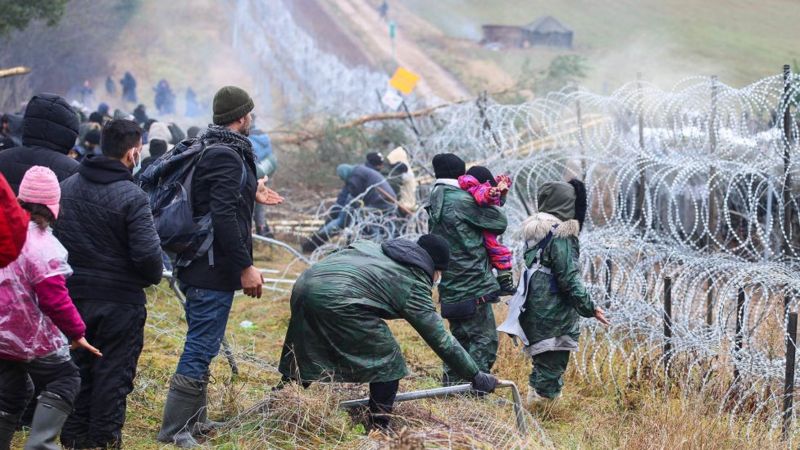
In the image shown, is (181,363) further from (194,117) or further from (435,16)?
(435,16)

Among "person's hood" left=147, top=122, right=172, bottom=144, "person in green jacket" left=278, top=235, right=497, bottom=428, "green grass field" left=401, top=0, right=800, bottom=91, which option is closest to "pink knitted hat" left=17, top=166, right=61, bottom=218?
"person in green jacket" left=278, top=235, right=497, bottom=428

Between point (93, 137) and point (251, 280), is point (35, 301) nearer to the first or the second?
point (251, 280)

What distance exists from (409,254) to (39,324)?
173cm

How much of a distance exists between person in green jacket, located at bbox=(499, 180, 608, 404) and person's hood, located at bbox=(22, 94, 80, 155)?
279 centimetres

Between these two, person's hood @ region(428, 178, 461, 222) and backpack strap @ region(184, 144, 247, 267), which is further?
person's hood @ region(428, 178, 461, 222)

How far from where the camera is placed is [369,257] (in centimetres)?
460

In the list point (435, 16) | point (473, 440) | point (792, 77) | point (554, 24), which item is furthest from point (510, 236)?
point (435, 16)

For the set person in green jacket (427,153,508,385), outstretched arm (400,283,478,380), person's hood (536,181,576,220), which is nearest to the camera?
outstretched arm (400,283,478,380)

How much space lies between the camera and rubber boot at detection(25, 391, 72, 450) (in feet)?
12.6

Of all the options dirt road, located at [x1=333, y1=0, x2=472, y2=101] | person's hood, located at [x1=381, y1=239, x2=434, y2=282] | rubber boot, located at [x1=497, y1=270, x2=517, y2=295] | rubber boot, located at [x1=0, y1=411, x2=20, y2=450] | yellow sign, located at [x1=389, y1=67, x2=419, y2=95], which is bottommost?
rubber boot, located at [x1=0, y1=411, x2=20, y2=450]

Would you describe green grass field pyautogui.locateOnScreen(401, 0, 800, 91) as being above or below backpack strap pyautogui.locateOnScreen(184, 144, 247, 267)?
above

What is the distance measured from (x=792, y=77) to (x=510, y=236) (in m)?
2.77

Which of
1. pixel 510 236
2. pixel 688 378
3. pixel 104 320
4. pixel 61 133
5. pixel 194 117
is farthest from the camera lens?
pixel 194 117

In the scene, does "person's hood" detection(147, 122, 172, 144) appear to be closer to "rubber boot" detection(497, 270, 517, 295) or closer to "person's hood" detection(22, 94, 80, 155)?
"person's hood" detection(22, 94, 80, 155)
